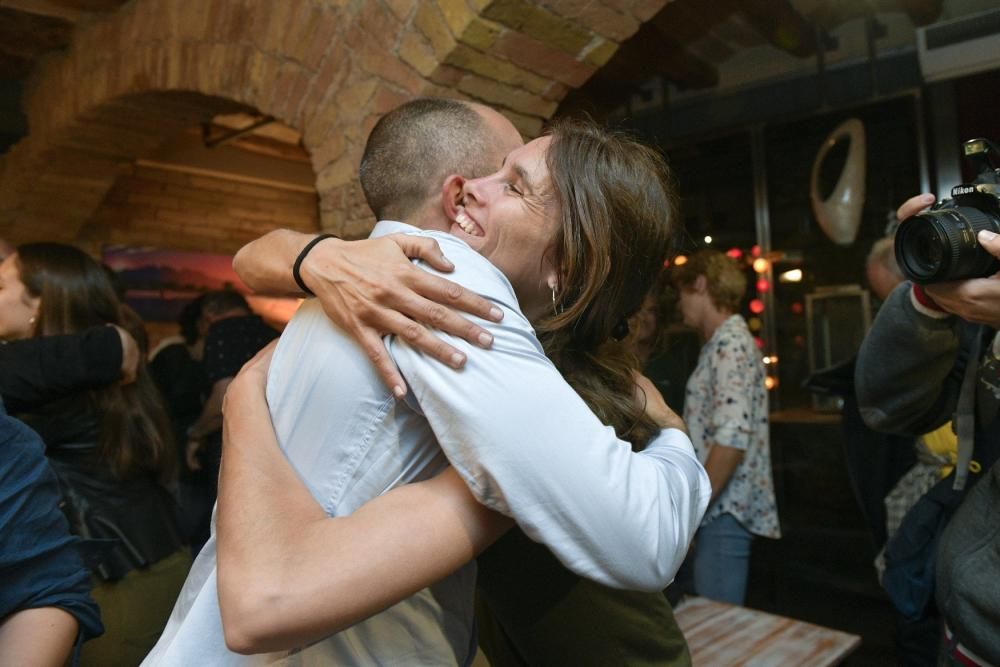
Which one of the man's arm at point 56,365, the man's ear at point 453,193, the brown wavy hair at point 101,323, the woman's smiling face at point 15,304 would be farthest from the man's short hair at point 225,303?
the man's ear at point 453,193

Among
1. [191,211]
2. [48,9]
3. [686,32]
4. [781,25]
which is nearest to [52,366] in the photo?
[48,9]

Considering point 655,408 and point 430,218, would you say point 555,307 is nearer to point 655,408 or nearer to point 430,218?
point 655,408

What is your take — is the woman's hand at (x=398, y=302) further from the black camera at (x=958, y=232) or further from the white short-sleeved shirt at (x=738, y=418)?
the white short-sleeved shirt at (x=738, y=418)

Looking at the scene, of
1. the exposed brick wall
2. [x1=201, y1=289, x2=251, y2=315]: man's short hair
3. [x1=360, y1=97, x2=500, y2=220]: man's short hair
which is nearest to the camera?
[x1=360, y1=97, x2=500, y2=220]: man's short hair

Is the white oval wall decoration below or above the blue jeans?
above

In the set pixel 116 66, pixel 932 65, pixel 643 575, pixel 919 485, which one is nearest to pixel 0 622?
pixel 643 575

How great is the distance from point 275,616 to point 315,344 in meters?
0.30

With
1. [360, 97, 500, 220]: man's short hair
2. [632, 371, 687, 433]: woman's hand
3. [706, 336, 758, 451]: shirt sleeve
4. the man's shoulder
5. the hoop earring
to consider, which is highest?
[360, 97, 500, 220]: man's short hair

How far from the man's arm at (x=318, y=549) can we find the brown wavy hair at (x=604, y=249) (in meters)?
0.29

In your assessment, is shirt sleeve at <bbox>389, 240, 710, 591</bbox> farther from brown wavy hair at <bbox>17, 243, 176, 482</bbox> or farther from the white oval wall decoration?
the white oval wall decoration

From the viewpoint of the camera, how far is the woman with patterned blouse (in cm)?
263

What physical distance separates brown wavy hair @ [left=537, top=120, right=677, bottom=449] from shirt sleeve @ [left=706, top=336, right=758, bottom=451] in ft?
5.59

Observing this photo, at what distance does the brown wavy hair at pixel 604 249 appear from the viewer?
36.1 inches

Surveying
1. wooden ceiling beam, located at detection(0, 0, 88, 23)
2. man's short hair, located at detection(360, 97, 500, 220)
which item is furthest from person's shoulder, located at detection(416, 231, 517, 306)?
wooden ceiling beam, located at detection(0, 0, 88, 23)
